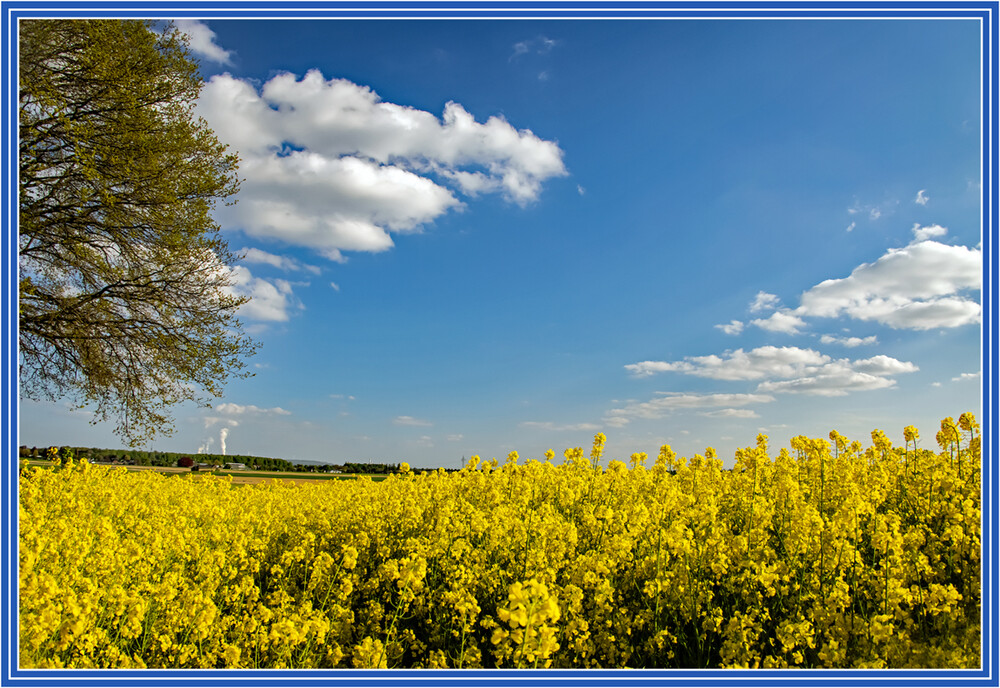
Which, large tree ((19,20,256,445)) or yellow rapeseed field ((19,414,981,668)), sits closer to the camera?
yellow rapeseed field ((19,414,981,668))

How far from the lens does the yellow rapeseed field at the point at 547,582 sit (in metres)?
3.63

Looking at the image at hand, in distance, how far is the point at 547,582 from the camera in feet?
12.7

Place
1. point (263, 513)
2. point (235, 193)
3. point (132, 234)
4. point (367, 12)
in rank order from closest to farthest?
1. point (367, 12)
2. point (263, 513)
3. point (132, 234)
4. point (235, 193)

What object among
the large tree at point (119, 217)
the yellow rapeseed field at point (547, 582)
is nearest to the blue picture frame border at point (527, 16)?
the yellow rapeseed field at point (547, 582)

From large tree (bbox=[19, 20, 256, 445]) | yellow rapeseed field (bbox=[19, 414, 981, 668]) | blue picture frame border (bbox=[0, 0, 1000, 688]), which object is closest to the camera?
blue picture frame border (bbox=[0, 0, 1000, 688])

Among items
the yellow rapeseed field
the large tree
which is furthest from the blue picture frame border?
the large tree

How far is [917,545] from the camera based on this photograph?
4.18 metres

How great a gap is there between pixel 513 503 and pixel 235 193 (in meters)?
8.65

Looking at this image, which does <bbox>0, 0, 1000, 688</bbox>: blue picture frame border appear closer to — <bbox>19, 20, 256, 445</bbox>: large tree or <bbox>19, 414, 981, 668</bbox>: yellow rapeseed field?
<bbox>19, 414, 981, 668</bbox>: yellow rapeseed field

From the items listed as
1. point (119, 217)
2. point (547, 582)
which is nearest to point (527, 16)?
point (547, 582)

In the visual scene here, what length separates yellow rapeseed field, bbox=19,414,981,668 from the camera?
3627 mm

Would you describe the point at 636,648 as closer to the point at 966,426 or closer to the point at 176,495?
the point at 966,426

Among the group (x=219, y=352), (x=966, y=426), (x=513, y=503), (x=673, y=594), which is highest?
(x=219, y=352)

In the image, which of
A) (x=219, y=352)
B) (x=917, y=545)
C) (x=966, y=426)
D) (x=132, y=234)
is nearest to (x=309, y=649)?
(x=917, y=545)
